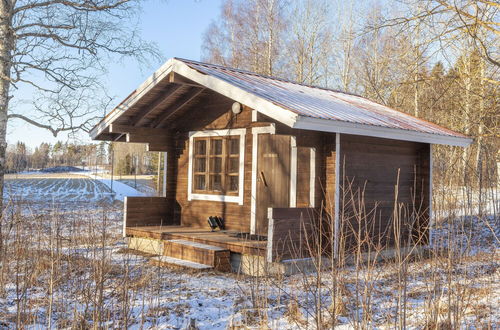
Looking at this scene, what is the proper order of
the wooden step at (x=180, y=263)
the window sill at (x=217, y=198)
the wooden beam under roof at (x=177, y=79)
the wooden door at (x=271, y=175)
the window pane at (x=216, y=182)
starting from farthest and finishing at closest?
the window pane at (x=216, y=182) < the window sill at (x=217, y=198) < the wooden door at (x=271, y=175) < the wooden beam under roof at (x=177, y=79) < the wooden step at (x=180, y=263)

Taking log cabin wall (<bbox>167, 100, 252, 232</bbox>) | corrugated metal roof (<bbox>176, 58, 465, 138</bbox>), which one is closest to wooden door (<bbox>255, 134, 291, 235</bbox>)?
log cabin wall (<bbox>167, 100, 252, 232</bbox>)

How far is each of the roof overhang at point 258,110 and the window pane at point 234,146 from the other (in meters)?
1.61

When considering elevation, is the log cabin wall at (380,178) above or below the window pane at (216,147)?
below

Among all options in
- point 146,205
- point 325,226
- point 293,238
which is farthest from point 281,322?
point 146,205

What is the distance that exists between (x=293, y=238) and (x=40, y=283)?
3.44 meters

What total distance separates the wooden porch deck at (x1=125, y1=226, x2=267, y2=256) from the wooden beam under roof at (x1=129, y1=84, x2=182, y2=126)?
86.4 inches

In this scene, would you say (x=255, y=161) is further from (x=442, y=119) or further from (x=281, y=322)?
(x=442, y=119)

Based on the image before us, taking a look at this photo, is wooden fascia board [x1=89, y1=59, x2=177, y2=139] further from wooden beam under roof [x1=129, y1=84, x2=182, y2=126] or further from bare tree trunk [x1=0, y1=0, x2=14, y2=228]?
bare tree trunk [x1=0, y1=0, x2=14, y2=228]

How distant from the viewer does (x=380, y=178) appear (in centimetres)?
859

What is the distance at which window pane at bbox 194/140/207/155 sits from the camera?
9977 mm

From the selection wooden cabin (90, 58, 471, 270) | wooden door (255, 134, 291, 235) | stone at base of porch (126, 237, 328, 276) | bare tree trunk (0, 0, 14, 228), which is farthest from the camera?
bare tree trunk (0, 0, 14, 228)

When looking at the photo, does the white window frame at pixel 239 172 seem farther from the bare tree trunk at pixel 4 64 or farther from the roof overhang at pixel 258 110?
the bare tree trunk at pixel 4 64

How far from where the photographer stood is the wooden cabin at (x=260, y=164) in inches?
285

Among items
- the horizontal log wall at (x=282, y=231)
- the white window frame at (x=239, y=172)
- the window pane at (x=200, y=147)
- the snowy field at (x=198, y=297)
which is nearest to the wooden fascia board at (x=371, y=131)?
the horizontal log wall at (x=282, y=231)
